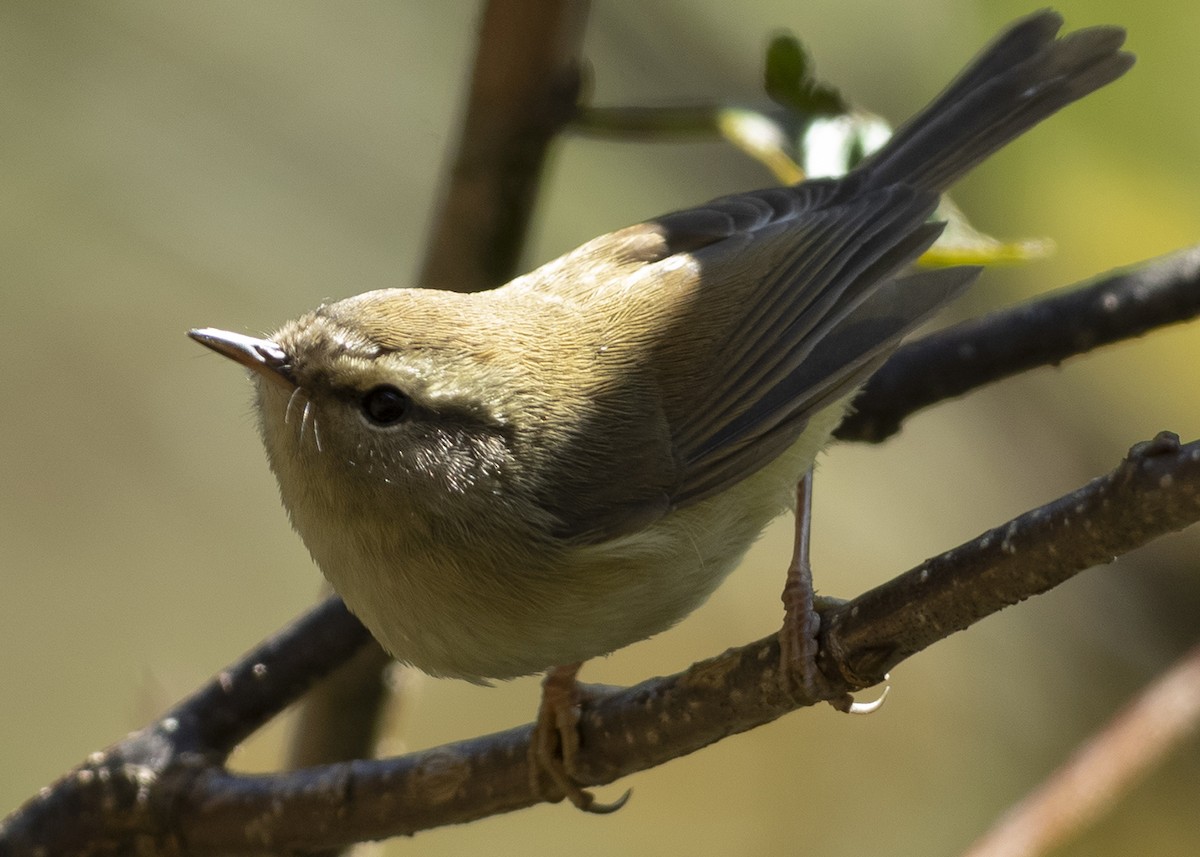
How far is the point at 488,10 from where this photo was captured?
2553 millimetres

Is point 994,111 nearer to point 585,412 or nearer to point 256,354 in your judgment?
point 585,412

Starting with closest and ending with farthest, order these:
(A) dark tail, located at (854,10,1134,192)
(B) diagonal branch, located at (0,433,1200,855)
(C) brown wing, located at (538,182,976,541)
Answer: (B) diagonal branch, located at (0,433,1200,855)
(C) brown wing, located at (538,182,976,541)
(A) dark tail, located at (854,10,1134,192)

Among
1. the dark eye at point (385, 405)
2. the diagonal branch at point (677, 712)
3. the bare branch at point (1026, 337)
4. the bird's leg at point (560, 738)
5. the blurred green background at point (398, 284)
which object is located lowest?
the diagonal branch at point (677, 712)

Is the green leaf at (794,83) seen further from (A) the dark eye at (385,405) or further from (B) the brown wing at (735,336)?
(A) the dark eye at (385,405)

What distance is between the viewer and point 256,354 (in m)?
1.96

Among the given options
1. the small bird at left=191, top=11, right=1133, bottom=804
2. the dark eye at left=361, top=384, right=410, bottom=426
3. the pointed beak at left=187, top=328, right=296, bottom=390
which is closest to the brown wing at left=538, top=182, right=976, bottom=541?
the small bird at left=191, top=11, right=1133, bottom=804

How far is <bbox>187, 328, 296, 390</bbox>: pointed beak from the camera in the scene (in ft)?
6.31

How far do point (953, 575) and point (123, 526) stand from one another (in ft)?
13.9

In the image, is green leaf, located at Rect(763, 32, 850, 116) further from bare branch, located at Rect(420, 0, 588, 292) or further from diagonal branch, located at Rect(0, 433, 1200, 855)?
diagonal branch, located at Rect(0, 433, 1200, 855)

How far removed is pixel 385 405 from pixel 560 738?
2.05ft

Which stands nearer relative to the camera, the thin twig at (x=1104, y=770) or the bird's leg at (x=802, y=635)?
the bird's leg at (x=802, y=635)

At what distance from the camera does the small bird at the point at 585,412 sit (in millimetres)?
1986

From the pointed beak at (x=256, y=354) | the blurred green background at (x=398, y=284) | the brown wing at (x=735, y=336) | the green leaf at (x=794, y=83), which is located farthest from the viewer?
the blurred green background at (x=398, y=284)

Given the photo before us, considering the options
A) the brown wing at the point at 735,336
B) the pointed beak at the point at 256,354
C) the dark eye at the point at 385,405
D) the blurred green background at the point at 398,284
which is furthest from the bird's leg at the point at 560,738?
the blurred green background at the point at 398,284
